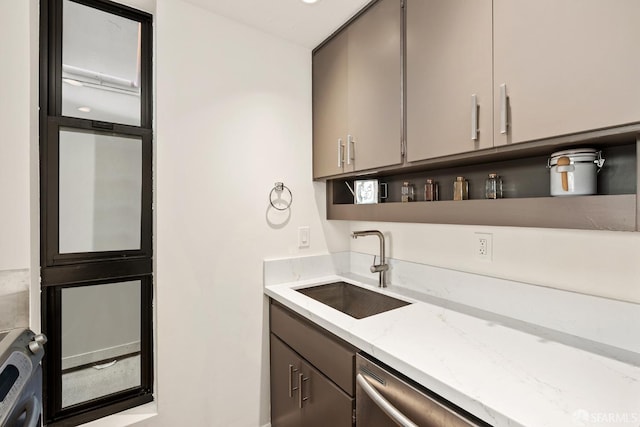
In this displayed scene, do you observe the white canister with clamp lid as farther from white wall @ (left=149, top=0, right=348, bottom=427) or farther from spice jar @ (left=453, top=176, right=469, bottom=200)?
white wall @ (left=149, top=0, right=348, bottom=427)

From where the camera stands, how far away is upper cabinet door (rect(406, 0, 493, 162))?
3.29 feet

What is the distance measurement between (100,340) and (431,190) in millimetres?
1840

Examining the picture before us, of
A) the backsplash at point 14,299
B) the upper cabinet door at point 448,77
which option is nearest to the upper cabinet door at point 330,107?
the upper cabinet door at point 448,77

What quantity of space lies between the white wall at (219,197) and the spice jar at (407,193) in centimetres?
63

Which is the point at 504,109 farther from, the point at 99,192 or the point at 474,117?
the point at 99,192

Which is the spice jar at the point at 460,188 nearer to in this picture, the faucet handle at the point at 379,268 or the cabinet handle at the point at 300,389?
the faucet handle at the point at 379,268

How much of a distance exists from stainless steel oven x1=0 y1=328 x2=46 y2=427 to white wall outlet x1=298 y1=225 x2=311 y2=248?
122cm

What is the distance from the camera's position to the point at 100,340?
4.97 ft

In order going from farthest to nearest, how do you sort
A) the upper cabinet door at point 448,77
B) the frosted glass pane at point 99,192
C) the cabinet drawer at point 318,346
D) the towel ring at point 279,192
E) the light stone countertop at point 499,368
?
the towel ring at point 279,192 → the frosted glass pane at point 99,192 → the cabinet drawer at point 318,346 → the upper cabinet door at point 448,77 → the light stone countertop at point 499,368

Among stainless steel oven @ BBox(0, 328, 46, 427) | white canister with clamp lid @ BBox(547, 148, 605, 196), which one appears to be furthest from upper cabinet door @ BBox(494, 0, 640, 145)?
stainless steel oven @ BBox(0, 328, 46, 427)

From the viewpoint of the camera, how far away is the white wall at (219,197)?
4.81 ft

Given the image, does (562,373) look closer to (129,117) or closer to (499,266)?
(499,266)

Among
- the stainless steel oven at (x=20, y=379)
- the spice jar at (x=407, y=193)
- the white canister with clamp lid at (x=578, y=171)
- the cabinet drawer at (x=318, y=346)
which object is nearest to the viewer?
the stainless steel oven at (x=20, y=379)

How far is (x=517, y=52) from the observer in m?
0.91
